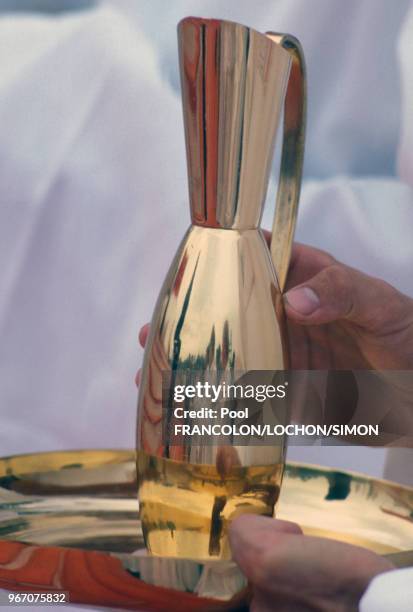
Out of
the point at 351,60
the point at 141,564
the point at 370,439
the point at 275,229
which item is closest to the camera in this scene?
the point at 141,564

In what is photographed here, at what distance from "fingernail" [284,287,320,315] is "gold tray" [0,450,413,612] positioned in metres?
0.10

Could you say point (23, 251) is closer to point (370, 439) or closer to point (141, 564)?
point (370, 439)

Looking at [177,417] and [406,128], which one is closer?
[177,417]

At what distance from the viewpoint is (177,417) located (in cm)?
38

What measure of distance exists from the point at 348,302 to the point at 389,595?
0.64 feet

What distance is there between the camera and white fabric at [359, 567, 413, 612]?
313 millimetres

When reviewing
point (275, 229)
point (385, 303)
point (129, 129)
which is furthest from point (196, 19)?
point (129, 129)

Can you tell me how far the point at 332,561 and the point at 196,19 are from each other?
207 millimetres

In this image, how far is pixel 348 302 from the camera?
18.9 inches

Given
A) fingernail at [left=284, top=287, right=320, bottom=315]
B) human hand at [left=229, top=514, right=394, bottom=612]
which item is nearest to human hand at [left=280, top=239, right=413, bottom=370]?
fingernail at [left=284, top=287, right=320, bottom=315]

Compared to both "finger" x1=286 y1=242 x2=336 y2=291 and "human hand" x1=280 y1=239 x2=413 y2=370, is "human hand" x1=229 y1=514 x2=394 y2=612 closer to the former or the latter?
"human hand" x1=280 y1=239 x2=413 y2=370

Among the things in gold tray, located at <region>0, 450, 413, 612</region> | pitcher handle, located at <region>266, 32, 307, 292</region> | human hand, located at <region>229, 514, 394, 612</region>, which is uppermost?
pitcher handle, located at <region>266, 32, 307, 292</region>

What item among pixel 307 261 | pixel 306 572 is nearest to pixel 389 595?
pixel 306 572

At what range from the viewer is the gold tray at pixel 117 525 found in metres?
0.32
